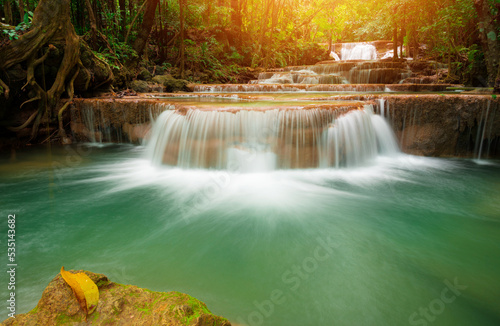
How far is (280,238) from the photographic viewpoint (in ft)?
10.1

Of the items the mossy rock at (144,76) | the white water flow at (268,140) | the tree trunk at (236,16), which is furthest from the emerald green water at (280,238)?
the tree trunk at (236,16)

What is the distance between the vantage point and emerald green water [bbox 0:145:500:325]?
6.99ft

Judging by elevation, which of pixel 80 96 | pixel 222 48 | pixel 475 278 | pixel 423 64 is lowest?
pixel 475 278

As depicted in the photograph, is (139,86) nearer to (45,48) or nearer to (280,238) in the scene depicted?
(45,48)

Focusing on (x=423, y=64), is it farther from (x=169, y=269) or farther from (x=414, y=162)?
(x=169, y=269)

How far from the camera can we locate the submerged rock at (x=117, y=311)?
1.31m

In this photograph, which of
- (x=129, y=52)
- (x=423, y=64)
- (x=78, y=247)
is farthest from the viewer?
(x=423, y=64)

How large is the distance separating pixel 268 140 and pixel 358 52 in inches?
989

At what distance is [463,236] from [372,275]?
61.4 inches

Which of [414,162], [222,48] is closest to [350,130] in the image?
[414,162]

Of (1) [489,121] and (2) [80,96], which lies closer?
(1) [489,121]

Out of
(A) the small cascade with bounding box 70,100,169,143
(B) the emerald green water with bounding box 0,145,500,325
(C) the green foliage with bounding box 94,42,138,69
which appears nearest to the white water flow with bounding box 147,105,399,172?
(B) the emerald green water with bounding box 0,145,500,325

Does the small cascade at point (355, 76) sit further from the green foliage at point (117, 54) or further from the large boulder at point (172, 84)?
the green foliage at point (117, 54)

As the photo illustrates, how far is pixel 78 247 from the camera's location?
2818 millimetres
